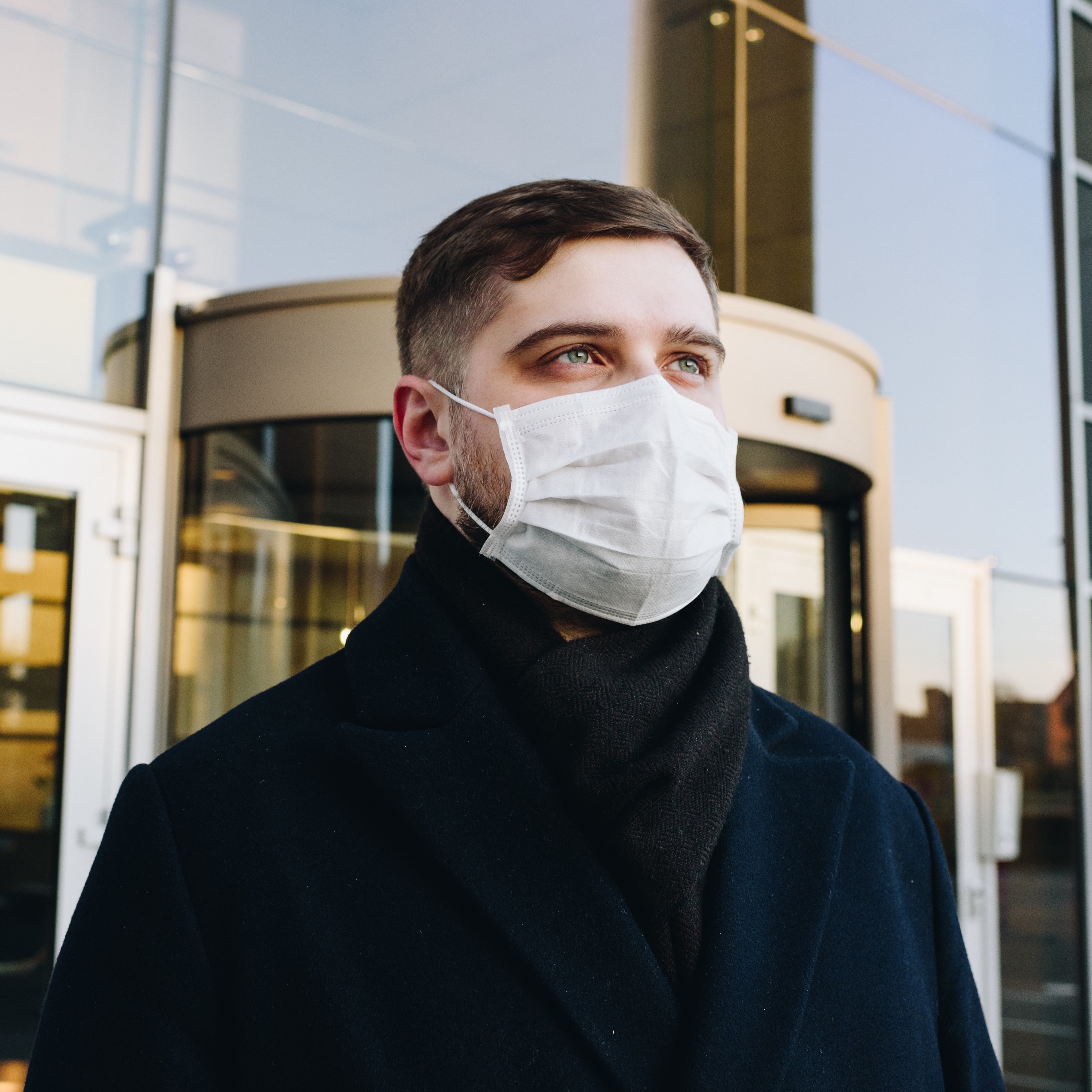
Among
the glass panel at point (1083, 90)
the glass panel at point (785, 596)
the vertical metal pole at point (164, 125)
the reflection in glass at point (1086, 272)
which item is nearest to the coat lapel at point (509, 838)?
the vertical metal pole at point (164, 125)

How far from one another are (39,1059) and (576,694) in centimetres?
64

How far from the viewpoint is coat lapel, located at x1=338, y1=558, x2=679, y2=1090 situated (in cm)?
115

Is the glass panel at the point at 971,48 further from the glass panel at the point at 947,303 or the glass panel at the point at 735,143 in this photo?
the glass panel at the point at 735,143

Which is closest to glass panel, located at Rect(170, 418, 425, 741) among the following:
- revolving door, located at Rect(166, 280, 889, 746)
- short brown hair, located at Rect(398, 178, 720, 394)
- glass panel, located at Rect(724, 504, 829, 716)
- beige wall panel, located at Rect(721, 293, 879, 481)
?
revolving door, located at Rect(166, 280, 889, 746)

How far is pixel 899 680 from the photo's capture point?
531cm

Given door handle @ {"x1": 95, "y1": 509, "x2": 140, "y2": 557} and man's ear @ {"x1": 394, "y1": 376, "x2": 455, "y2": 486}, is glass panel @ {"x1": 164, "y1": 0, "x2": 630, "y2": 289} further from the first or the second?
man's ear @ {"x1": 394, "y1": 376, "x2": 455, "y2": 486}

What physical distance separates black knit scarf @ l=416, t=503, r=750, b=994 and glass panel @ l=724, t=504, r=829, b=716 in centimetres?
290

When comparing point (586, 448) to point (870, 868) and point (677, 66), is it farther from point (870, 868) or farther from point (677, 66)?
point (677, 66)

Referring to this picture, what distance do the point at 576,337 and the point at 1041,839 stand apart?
17.9 feet

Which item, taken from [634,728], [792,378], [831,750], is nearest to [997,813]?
[792,378]

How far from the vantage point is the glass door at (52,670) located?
3.32 metres

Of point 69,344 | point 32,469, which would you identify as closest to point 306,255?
point 69,344

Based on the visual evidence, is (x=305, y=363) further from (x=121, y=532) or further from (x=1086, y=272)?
(x=1086, y=272)

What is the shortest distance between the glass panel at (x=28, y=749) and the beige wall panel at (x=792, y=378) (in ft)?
6.93
